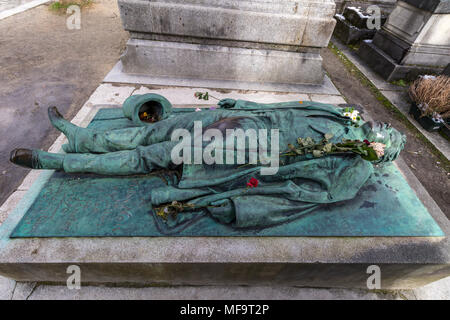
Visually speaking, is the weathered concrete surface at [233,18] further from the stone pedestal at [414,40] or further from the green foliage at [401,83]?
the green foliage at [401,83]

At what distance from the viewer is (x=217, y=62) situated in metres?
4.69

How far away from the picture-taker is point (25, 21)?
6.96 metres

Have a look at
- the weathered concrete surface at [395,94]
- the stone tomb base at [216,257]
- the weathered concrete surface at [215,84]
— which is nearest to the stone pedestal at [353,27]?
the weathered concrete surface at [395,94]

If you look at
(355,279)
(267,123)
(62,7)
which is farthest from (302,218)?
(62,7)

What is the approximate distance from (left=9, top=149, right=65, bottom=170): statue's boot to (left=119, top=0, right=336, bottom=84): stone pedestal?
10.7 ft

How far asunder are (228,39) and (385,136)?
3.43 meters

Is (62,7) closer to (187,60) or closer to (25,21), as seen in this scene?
(25,21)

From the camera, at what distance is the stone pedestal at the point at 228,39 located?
4.16 m

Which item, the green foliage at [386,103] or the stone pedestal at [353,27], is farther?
the stone pedestal at [353,27]

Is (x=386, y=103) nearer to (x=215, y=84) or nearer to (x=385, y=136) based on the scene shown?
(x=385, y=136)

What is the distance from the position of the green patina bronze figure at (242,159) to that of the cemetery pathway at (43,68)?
1716 mm

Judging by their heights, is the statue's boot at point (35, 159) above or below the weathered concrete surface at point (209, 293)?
above

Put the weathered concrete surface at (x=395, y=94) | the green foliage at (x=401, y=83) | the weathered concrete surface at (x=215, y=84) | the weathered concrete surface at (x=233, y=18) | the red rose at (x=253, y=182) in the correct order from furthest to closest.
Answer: the green foliage at (x=401, y=83)
the weathered concrete surface at (x=215, y=84)
the weathered concrete surface at (x=395, y=94)
the weathered concrete surface at (x=233, y=18)
the red rose at (x=253, y=182)

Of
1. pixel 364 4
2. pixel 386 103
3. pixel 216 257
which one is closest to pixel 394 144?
pixel 216 257
